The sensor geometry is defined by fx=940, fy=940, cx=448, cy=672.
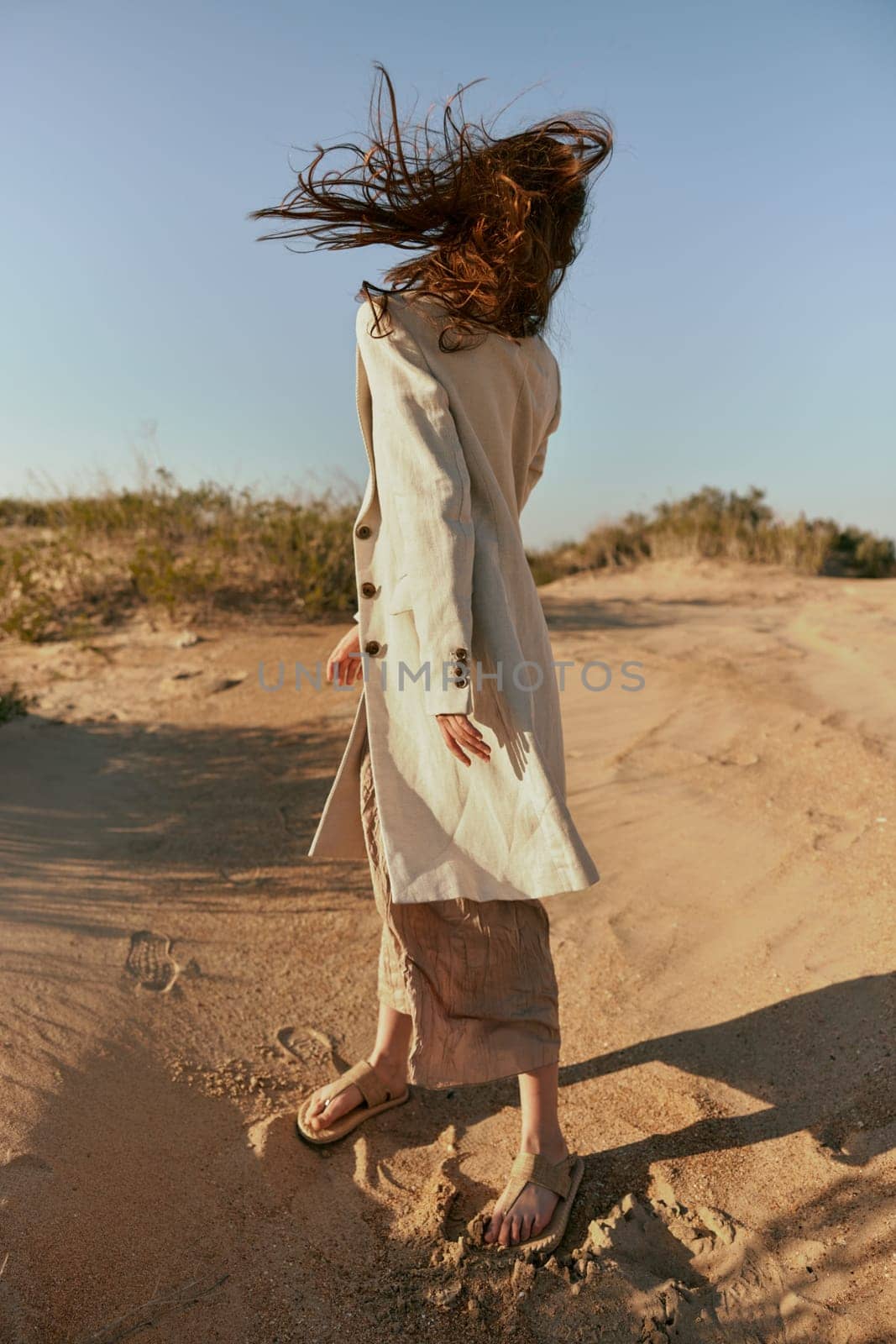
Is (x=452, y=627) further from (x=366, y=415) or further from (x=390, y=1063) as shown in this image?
(x=390, y=1063)

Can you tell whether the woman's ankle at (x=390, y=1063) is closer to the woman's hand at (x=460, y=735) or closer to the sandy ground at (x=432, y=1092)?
the sandy ground at (x=432, y=1092)

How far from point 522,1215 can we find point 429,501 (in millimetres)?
1493

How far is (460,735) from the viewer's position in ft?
6.20

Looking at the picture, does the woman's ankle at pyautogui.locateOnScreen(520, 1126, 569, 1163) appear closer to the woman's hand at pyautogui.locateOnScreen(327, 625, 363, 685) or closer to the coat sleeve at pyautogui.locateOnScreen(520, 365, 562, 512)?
the woman's hand at pyautogui.locateOnScreen(327, 625, 363, 685)

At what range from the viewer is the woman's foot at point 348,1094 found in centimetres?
228

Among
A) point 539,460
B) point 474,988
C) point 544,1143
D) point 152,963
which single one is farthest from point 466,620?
point 152,963

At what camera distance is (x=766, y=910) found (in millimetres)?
3072

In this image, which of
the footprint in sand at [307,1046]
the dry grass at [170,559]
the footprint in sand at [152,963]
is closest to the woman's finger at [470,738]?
the footprint in sand at [307,1046]

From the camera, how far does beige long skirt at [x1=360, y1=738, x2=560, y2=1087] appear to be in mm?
2102

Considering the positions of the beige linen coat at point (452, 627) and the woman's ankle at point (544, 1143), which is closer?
the beige linen coat at point (452, 627)

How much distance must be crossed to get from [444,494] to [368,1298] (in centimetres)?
157

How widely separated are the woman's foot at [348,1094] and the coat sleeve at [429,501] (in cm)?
106

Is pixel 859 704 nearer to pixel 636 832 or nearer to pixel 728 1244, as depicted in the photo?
pixel 636 832

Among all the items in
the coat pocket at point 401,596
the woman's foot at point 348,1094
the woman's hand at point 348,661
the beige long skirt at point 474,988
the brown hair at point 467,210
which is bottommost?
the woman's foot at point 348,1094
